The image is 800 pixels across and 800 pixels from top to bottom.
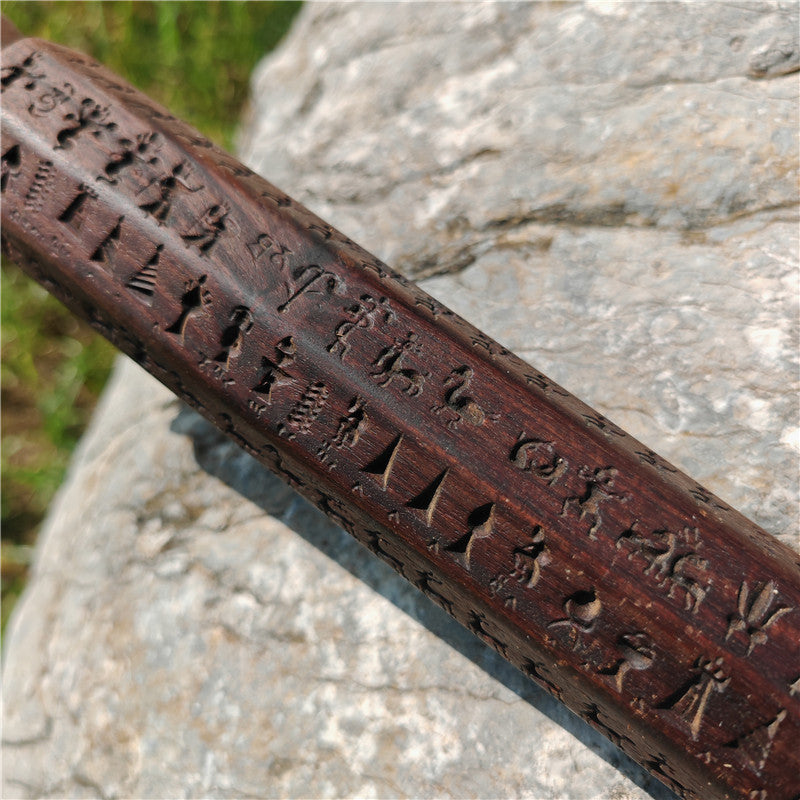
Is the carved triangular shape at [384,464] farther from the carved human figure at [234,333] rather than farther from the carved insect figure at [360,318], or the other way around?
the carved human figure at [234,333]

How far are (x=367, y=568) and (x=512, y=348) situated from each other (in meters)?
0.50

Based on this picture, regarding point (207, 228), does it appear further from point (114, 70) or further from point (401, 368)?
point (114, 70)

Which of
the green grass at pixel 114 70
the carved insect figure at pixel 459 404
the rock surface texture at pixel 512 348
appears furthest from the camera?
the green grass at pixel 114 70

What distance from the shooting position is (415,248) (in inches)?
68.9

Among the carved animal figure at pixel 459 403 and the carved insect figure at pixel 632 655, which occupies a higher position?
the carved animal figure at pixel 459 403

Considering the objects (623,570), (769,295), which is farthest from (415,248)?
(623,570)

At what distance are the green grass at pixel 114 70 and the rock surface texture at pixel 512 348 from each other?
735mm

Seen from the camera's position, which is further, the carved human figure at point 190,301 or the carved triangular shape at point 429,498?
the carved human figure at point 190,301

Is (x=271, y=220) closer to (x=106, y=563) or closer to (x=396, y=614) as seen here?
(x=396, y=614)

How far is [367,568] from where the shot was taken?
1.52 meters

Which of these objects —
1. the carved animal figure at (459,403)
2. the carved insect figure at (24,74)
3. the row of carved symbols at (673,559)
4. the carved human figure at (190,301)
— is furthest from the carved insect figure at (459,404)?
the carved insect figure at (24,74)

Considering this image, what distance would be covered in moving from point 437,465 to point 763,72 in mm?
1093

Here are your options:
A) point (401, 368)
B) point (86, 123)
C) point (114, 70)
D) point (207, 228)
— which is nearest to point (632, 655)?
point (401, 368)

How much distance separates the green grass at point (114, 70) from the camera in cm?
258
